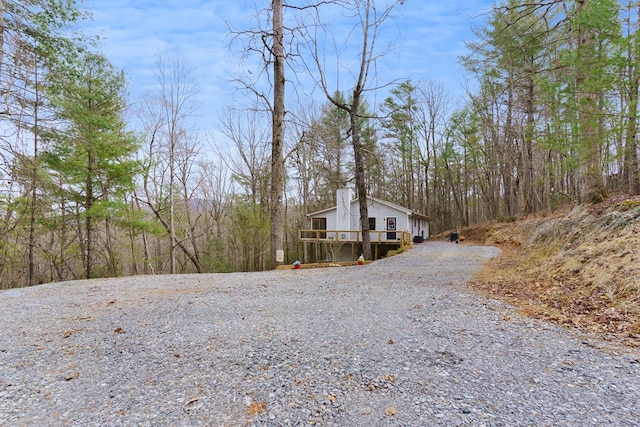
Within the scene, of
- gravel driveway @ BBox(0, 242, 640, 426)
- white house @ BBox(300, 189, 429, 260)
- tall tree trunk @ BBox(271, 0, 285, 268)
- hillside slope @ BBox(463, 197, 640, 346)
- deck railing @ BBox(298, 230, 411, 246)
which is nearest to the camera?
gravel driveway @ BBox(0, 242, 640, 426)

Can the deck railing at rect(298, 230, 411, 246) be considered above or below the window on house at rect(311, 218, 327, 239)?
below

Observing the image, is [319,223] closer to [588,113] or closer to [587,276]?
[588,113]

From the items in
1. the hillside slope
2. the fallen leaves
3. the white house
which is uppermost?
the white house

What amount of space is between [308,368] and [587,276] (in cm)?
420

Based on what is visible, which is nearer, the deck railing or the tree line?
the tree line

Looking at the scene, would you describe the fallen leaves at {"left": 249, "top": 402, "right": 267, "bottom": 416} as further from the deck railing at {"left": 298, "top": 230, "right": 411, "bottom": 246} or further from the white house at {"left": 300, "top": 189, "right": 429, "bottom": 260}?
the white house at {"left": 300, "top": 189, "right": 429, "bottom": 260}

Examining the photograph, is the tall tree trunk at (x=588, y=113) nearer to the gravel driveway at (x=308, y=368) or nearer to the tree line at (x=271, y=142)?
the tree line at (x=271, y=142)

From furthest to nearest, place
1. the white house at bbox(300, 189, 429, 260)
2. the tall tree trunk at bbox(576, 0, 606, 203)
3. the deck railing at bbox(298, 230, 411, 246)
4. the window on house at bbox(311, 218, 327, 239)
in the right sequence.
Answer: the window on house at bbox(311, 218, 327, 239), the white house at bbox(300, 189, 429, 260), the deck railing at bbox(298, 230, 411, 246), the tall tree trunk at bbox(576, 0, 606, 203)

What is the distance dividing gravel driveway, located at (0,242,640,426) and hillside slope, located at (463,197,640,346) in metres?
0.54

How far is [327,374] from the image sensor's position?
2129mm

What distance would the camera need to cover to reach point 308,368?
7.27 feet

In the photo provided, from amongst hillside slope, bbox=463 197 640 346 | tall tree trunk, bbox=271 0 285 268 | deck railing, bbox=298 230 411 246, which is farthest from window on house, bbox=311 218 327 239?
hillside slope, bbox=463 197 640 346

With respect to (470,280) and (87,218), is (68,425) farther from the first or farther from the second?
(87,218)

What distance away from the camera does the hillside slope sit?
124 inches
